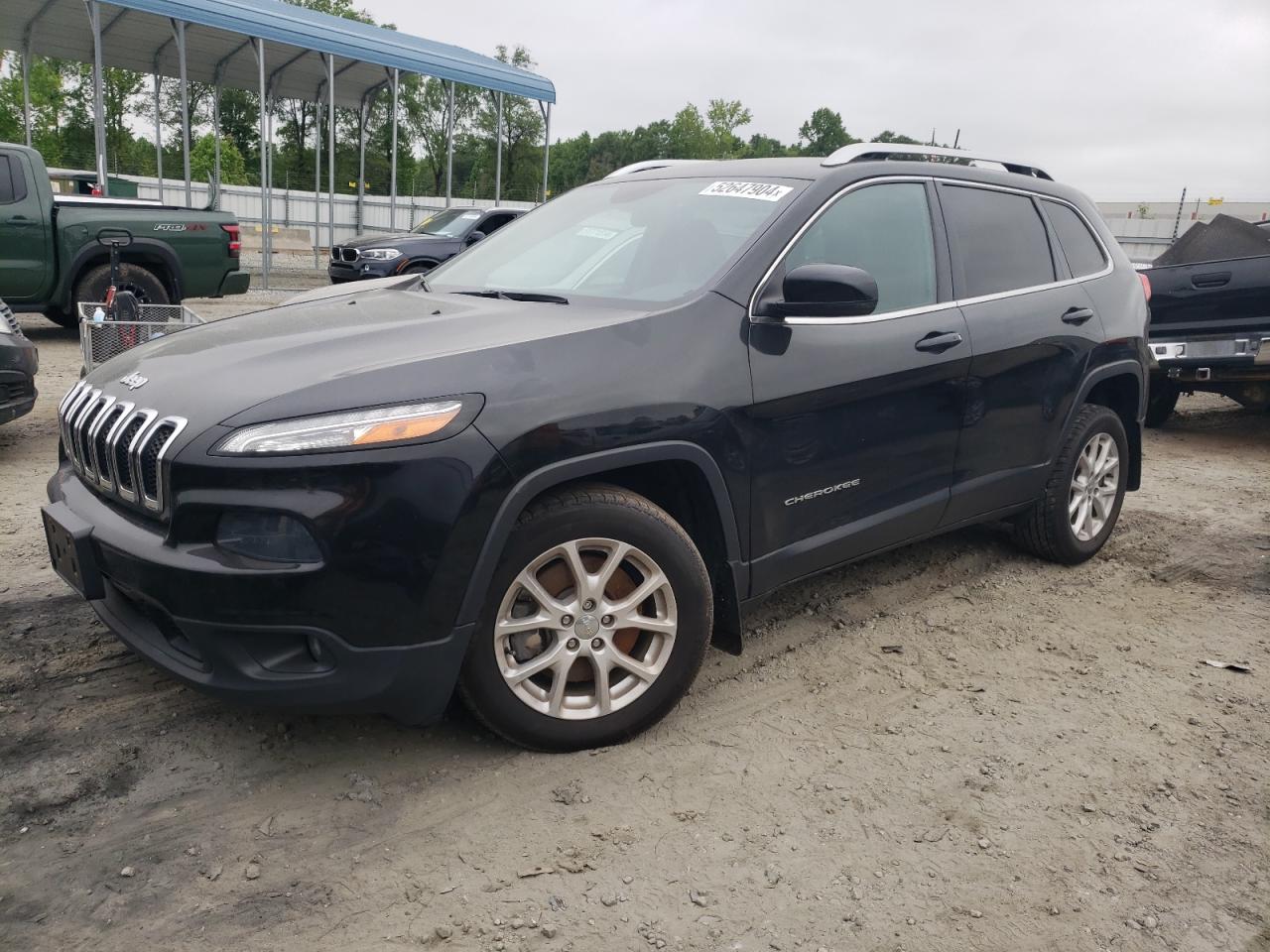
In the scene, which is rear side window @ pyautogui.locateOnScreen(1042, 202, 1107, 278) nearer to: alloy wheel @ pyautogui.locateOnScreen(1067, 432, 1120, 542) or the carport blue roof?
alloy wheel @ pyautogui.locateOnScreen(1067, 432, 1120, 542)

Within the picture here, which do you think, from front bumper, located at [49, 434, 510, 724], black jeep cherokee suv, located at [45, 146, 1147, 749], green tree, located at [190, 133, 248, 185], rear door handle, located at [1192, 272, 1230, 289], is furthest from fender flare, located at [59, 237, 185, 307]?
green tree, located at [190, 133, 248, 185]

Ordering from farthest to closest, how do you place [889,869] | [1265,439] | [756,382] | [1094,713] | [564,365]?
[1265,439]
[1094,713]
[756,382]
[564,365]
[889,869]

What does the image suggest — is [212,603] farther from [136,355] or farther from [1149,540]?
[1149,540]

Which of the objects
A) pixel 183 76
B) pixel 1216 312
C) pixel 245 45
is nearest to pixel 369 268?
pixel 183 76

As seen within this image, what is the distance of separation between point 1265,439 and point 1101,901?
7.53 metres

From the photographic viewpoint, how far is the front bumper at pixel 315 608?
A: 244 cm

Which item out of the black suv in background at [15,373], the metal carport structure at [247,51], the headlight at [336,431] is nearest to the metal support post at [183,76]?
the metal carport structure at [247,51]

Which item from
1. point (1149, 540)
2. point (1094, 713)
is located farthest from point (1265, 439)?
point (1094, 713)

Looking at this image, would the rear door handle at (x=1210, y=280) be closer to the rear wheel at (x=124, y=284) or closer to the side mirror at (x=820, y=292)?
the side mirror at (x=820, y=292)

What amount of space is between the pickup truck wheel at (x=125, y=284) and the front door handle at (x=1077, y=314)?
8788 millimetres

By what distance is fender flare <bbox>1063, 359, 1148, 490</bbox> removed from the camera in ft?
14.8

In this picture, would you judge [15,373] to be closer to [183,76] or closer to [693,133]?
[183,76]

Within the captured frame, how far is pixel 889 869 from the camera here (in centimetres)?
253

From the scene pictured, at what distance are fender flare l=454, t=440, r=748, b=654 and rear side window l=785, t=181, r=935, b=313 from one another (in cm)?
82
